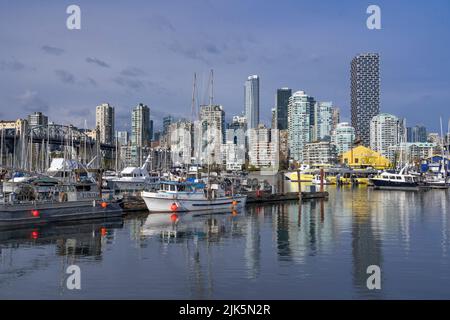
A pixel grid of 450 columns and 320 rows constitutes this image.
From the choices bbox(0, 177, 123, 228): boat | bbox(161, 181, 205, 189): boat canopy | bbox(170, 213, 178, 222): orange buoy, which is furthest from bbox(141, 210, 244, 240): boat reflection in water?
bbox(0, 177, 123, 228): boat

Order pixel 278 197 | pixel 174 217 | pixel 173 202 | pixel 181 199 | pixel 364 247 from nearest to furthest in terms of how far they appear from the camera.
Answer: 1. pixel 364 247
2. pixel 174 217
3. pixel 173 202
4. pixel 181 199
5. pixel 278 197

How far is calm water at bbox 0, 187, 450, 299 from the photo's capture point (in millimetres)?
23969

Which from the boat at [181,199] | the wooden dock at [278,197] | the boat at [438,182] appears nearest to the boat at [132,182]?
the wooden dock at [278,197]

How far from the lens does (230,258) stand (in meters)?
31.8

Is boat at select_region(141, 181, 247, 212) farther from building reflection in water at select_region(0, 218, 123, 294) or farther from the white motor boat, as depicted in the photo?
the white motor boat

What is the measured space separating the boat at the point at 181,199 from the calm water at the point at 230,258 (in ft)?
17.0

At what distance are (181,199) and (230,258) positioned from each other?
90.1 feet

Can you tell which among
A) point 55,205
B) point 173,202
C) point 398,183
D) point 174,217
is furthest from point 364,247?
point 398,183

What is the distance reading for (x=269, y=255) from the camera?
32.6m

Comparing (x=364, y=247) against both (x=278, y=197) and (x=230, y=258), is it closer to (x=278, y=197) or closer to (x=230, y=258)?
(x=230, y=258)

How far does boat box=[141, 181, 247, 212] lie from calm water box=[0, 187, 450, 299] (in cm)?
518
